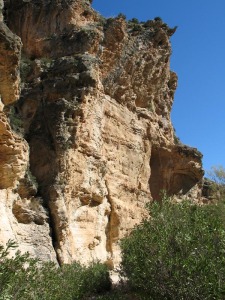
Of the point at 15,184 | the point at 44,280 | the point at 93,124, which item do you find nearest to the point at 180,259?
the point at 44,280

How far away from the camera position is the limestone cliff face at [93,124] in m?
23.1

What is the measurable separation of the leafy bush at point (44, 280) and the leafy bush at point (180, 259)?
261cm

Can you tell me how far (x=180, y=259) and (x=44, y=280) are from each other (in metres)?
4.12

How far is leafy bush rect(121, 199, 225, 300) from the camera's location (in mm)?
11875

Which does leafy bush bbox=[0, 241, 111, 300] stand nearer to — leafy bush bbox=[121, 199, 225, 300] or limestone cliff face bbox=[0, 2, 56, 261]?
limestone cliff face bbox=[0, 2, 56, 261]

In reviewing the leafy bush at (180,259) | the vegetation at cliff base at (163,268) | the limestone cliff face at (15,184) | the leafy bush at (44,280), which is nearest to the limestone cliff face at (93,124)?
the limestone cliff face at (15,184)

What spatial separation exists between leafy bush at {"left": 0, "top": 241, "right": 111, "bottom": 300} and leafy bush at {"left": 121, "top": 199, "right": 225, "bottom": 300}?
2.61m

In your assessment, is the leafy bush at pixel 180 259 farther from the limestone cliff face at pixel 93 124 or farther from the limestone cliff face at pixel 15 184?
the limestone cliff face at pixel 93 124

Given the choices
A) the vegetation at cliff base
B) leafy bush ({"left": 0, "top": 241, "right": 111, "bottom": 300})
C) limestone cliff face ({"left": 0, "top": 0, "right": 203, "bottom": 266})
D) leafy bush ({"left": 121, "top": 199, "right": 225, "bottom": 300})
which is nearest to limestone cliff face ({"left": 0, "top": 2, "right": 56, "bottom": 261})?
limestone cliff face ({"left": 0, "top": 0, "right": 203, "bottom": 266})

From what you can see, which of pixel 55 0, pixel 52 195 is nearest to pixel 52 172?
pixel 52 195

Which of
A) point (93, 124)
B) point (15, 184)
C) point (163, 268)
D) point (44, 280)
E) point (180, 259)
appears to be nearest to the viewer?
point (44, 280)

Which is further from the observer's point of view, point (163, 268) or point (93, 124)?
point (93, 124)

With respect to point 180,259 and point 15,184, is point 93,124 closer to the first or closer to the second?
point 15,184

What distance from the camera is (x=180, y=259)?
1282 centimetres
